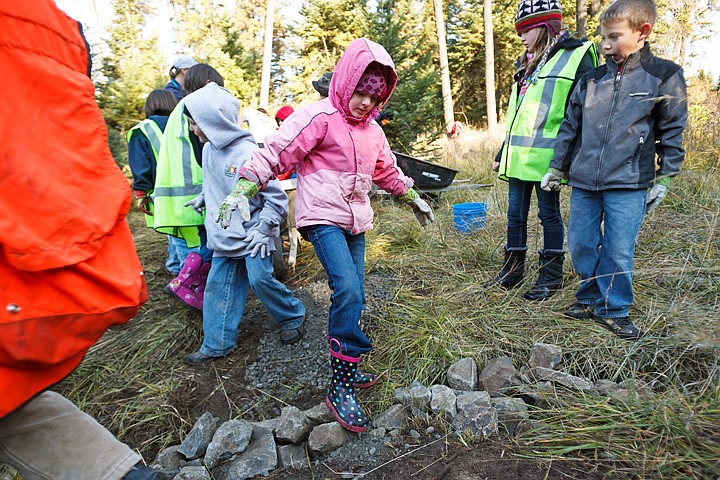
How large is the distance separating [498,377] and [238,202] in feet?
4.87

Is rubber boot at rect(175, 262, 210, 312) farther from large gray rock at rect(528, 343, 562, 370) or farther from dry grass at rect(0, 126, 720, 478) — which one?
large gray rock at rect(528, 343, 562, 370)

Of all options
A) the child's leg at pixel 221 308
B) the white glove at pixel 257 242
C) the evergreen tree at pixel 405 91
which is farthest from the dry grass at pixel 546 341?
the evergreen tree at pixel 405 91

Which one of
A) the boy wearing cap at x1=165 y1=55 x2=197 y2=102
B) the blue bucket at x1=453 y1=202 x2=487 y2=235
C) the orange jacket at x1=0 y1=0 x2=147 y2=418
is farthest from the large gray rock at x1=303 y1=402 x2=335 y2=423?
the boy wearing cap at x1=165 y1=55 x2=197 y2=102

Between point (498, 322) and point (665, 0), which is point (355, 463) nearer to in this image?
point (498, 322)

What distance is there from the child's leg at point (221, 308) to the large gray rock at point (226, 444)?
90 centimetres

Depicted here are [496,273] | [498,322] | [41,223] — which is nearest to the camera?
[41,223]

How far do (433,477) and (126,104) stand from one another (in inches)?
358

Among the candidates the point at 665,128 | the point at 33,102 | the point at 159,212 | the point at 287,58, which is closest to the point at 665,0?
the point at 287,58

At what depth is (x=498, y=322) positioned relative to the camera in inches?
101

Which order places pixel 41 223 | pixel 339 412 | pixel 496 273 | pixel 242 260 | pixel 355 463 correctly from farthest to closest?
pixel 496 273 → pixel 242 260 → pixel 339 412 → pixel 355 463 → pixel 41 223

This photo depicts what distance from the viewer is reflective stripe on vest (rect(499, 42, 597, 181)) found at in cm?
271

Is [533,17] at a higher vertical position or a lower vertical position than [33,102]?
higher

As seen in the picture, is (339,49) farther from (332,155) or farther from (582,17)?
(332,155)

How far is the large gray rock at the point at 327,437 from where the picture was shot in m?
1.85
